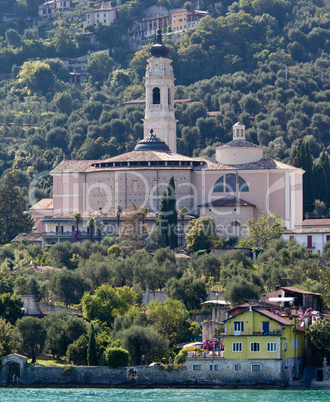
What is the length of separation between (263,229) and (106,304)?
23963 millimetres

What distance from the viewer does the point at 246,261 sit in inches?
3556

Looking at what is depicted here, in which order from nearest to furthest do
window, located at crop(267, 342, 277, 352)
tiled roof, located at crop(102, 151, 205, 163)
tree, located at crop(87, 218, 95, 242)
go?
window, located at crop(267, 342, 277, 352) < tree, located at crop(87, 218, 95, 242) < tiled roof, located at crop(102, 151, 205, 163)

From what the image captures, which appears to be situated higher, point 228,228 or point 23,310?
point 228,228

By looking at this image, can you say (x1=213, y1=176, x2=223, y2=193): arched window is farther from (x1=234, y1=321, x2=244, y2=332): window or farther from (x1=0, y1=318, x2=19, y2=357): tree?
(x1=234, y1=321, x2=244, y2=332): window

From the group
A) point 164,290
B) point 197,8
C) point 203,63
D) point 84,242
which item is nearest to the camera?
point 164,290

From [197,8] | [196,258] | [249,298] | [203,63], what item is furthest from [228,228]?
[197,8]

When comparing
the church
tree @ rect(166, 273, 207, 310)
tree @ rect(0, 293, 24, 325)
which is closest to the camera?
tree @ rect(0, 293, 24, 325)

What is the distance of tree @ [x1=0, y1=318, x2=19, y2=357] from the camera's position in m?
69.4

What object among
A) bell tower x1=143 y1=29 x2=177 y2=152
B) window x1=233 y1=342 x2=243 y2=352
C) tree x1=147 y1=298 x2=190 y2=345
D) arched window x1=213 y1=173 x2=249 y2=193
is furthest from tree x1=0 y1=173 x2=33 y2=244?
window x1=233 y1=342 x2=243 y2=352

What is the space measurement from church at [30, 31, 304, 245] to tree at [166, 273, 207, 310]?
20007mm

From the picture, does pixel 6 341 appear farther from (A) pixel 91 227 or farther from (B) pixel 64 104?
(B) pixel 64 104

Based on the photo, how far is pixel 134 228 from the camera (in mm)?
101125

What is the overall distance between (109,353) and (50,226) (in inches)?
1598

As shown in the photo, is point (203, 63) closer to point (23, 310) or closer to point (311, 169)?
point (311, 169)
